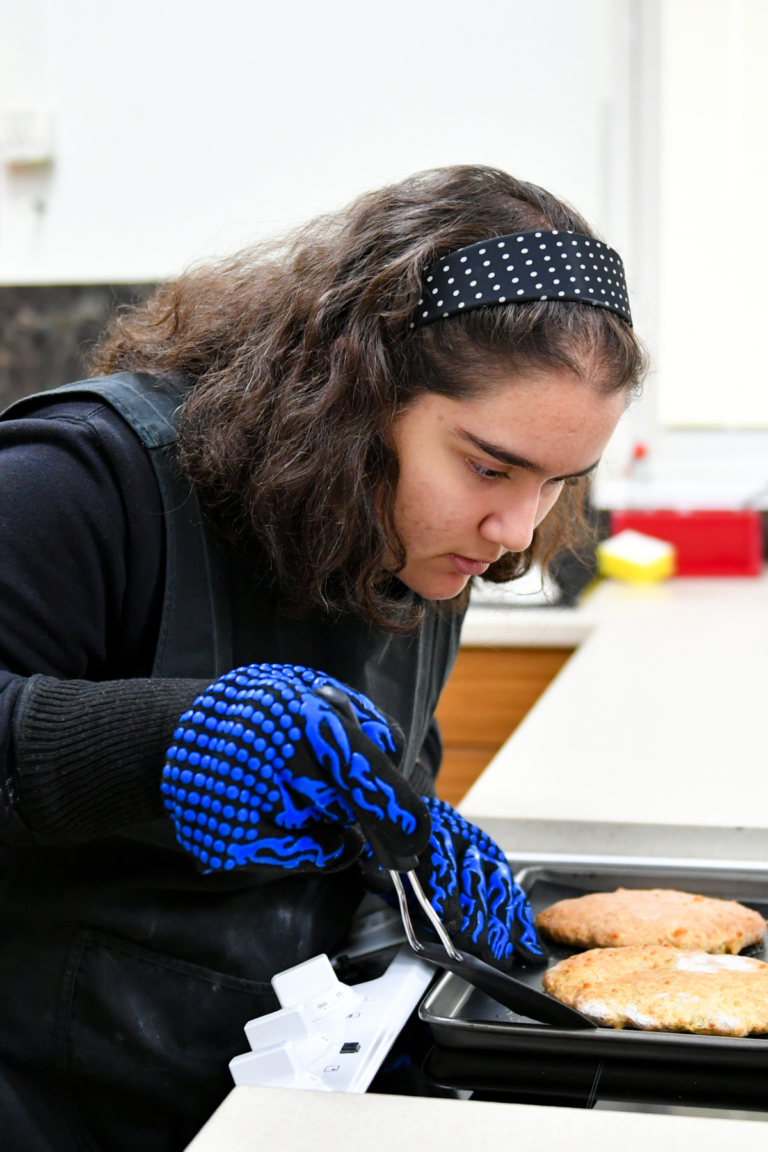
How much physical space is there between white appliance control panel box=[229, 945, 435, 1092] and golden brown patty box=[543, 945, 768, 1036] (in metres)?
0.11

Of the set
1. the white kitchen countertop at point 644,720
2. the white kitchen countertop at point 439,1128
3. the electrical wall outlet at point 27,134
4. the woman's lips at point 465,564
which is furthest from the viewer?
the electrical wall outlet at point 27,134

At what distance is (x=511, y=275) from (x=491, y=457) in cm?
14

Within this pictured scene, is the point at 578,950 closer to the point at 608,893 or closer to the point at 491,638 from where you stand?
the point at 608,893

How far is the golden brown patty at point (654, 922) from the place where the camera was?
0.90 m

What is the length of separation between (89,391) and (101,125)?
86.1 inches

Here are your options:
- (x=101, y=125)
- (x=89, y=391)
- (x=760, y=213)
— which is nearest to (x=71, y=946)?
(x=89, y=391)

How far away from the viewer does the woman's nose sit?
Answer: 93 cm

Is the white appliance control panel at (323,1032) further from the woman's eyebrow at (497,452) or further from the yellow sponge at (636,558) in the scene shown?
the yellow sponge at (636,558)

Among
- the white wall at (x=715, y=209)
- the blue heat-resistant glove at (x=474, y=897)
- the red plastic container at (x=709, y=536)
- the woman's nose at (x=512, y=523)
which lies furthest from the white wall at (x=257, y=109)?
the blue heat-resistant glove at (x=474, y=897)

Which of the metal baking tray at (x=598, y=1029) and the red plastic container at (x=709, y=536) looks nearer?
the metal baking tray at (x=598, y=1029)

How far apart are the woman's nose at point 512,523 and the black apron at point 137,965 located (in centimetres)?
23

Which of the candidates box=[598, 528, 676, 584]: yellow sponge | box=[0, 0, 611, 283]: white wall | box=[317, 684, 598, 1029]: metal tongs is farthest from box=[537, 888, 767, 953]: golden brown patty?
box=[0, 0, 611, 283]: white wall

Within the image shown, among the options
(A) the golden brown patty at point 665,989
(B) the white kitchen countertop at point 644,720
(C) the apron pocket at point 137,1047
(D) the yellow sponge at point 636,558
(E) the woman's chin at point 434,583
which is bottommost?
(D) the yellow sponge at point 636,558

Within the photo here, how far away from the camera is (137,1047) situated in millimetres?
876
